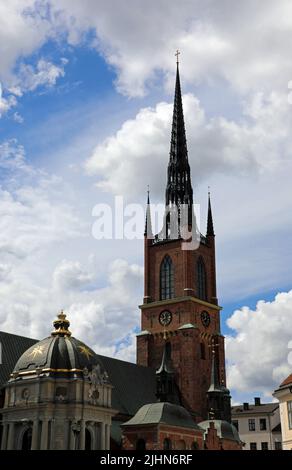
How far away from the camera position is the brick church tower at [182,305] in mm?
93188

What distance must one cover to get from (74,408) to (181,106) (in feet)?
214

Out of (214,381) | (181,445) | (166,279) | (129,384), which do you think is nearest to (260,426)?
(214,381)

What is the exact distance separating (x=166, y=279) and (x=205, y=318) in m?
7.93

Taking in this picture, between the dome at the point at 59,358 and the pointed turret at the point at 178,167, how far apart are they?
40.9 meters

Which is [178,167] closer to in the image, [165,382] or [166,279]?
[166,279]

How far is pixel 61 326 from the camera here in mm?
67125

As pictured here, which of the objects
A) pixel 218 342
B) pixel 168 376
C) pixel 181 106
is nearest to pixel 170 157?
pixel 181 106

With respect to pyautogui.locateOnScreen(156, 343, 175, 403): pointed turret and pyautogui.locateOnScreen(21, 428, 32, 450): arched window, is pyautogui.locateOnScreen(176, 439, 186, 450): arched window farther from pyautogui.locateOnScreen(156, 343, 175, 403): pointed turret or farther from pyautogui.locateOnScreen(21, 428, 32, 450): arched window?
pyautogui.locateOnScreen(21, 428, 32, 450): arched window

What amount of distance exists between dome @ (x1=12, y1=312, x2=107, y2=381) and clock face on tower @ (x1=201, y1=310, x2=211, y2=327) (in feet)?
111

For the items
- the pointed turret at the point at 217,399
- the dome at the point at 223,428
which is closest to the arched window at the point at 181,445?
the dome at the point at 223,428

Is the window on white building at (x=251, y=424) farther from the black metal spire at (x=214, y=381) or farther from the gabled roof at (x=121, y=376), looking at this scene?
the gabled roof at (x=121, y=376)

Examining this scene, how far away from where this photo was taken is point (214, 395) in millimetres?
90375
